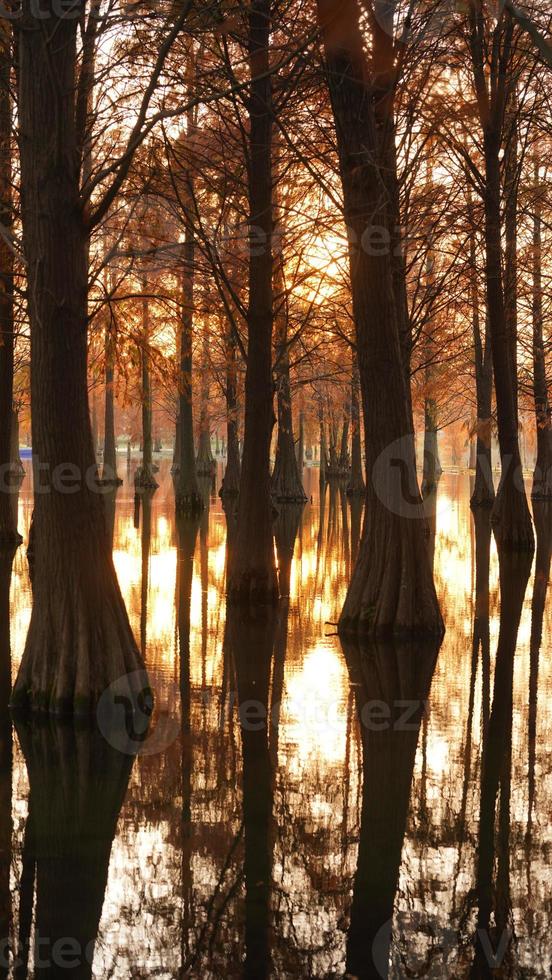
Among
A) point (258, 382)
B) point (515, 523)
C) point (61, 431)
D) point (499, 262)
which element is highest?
point (499, 262)

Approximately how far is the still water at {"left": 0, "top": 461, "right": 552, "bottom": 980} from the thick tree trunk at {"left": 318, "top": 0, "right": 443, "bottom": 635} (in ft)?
1.84

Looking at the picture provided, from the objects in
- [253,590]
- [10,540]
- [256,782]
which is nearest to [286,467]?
[10,540]

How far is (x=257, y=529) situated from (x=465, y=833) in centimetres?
837

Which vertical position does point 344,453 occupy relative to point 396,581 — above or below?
above

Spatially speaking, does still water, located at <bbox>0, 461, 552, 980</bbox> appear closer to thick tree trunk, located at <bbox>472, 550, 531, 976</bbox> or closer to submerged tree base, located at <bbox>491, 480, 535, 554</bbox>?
thick tree trunk, located at <bbox>472, 550, 531, 976</bbox>

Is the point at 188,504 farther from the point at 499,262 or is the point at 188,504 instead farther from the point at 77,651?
the point at 77,651

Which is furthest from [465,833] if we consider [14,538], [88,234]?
[14,538]

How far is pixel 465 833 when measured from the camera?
5.69 metres

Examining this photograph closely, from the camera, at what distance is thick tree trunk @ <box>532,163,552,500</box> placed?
88.9 ft

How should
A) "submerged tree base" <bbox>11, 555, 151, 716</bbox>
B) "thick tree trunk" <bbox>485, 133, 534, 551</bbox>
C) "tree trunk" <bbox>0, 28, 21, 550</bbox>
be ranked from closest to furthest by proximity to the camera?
1. "submerged tree base" <bbox>11, 555, 151, 716</bbox>
2. "tree trunk" <bbox>0, 28, 21, 550</bbox>
3. "thick tree trunk" <bbox>485, 133, 534, 551</bbox>

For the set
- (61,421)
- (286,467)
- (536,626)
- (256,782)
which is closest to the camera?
(256,782)

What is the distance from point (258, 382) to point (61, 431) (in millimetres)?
Result: 5960

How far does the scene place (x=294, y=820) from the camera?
19.4 ft

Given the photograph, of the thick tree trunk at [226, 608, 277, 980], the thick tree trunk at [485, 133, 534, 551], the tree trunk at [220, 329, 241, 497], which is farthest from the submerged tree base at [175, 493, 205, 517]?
the thick tree trunk at [226, 608, 277, 980]
